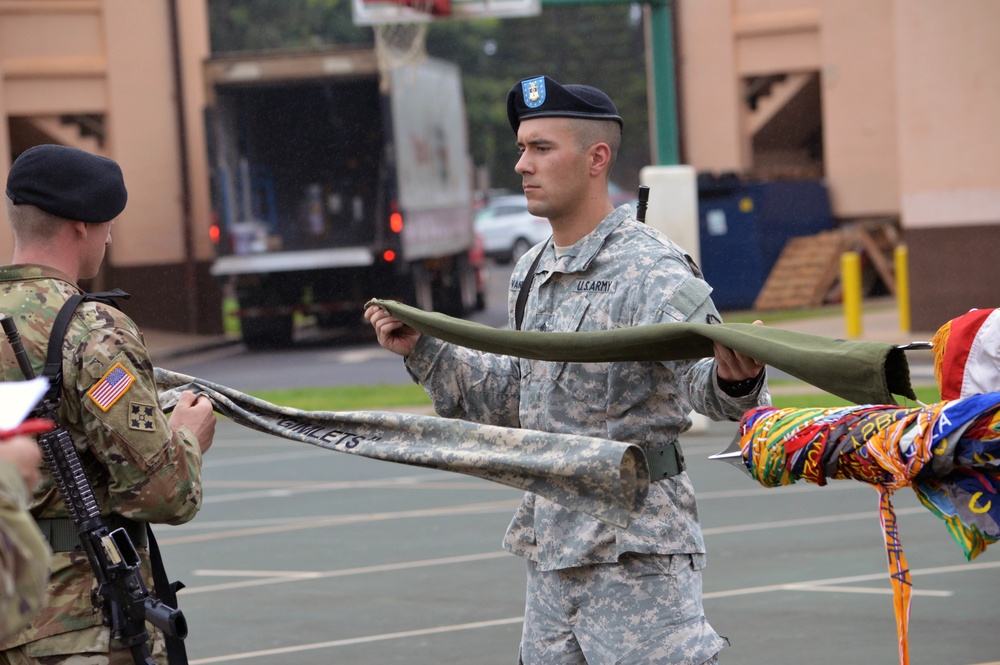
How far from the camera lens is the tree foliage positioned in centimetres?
5331

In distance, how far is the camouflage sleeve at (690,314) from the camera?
3.94 metres

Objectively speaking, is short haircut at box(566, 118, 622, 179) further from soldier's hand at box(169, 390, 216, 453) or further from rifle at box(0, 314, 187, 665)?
rifle at box(0, 314, 187, 665)

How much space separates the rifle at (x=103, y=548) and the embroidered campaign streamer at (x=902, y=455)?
1560 millimetres

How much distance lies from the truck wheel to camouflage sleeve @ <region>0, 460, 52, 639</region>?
896 inches

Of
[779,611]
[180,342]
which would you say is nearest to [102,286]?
[180,342]

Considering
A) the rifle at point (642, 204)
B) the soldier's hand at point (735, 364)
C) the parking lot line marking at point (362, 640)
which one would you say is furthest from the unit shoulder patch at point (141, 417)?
the parking lot line marking at point (362, 640)

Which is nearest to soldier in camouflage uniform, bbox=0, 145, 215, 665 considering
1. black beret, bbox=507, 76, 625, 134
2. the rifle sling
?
the rifle sling

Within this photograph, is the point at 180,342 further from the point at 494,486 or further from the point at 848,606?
the point at 848,606

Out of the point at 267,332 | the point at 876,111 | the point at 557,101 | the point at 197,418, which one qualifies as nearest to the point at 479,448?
the point at 197,418

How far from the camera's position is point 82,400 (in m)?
3.62

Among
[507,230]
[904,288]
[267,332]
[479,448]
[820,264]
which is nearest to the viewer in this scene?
[479,448]

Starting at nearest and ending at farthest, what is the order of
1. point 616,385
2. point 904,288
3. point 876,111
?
point 616,385 → point 904,288 → point 876,111

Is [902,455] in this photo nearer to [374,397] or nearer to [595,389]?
[595,389]

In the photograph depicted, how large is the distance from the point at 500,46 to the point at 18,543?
67.8m
